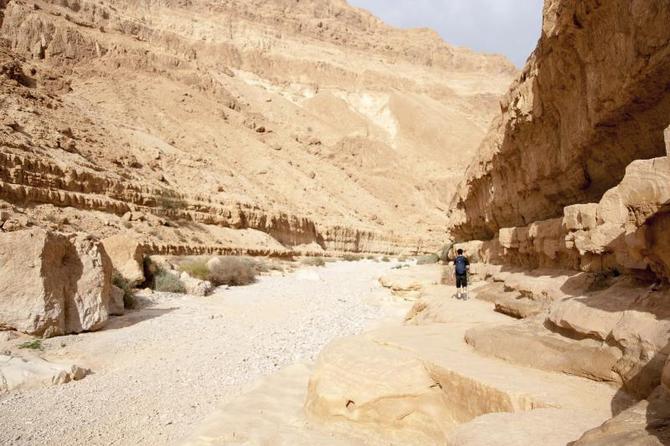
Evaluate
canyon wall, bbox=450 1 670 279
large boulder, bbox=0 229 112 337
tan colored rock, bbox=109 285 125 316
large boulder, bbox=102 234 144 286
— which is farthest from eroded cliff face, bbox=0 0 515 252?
canyon wall, bbox=450 1 670 279

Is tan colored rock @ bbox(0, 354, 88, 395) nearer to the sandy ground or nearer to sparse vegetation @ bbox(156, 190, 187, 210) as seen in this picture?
the sandy ground

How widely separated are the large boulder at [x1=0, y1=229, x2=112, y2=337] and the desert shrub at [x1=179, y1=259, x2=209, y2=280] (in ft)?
18.9

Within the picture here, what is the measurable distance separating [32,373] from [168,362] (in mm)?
1535

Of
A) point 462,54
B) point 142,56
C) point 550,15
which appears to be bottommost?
point 550,15

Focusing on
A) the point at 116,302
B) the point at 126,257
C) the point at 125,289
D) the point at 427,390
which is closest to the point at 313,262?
the point at 126,257

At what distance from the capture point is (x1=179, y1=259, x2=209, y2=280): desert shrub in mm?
13750

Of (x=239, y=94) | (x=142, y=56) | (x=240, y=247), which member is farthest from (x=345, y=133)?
(x=240, y=247)

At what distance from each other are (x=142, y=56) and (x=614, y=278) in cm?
4026

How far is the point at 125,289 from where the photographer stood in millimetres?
9766

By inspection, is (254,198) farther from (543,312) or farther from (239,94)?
(239,94)

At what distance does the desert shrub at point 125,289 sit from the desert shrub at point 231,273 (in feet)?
12.4

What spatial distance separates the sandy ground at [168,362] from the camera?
3930 millimetres

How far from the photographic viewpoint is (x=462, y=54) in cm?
9194

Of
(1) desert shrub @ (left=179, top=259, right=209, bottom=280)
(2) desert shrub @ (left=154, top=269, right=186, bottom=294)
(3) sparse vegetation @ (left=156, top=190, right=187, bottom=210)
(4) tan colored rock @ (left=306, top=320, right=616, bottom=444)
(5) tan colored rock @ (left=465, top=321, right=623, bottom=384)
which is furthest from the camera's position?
(3) sparse vegetation @ (left=156, top=190, right=187, bottom=210)
